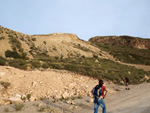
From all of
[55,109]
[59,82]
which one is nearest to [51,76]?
[59,82]

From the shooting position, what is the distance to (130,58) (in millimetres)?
49281

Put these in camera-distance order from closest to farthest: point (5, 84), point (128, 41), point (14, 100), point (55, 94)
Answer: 1. point (14, 100)
2. point (5, 84)
3. point (55, 94)
4. point (128, 41)

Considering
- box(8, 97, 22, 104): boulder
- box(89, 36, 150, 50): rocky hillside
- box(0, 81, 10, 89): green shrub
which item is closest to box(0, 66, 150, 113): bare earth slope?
box(0, 81, 10, 89): green shrub

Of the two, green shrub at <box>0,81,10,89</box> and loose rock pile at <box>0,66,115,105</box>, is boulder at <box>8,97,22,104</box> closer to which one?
loose rock pile at <box>0,66,115,105</box>

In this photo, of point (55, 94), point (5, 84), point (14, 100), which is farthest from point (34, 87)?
point (14, 100)

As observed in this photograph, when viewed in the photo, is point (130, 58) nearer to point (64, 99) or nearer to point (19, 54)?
point (19, 54)

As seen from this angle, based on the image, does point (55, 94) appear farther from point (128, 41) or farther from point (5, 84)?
point (128, 41)

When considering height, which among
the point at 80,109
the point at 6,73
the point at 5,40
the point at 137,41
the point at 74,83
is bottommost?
the point at 80,109

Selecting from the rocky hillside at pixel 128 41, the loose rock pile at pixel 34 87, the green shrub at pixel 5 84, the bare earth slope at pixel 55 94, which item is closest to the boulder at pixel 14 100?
the loose rock pile at pixel 34 87

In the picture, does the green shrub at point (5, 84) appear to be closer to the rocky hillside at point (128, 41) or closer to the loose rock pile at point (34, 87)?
the loose rock pile at point (34, 87)

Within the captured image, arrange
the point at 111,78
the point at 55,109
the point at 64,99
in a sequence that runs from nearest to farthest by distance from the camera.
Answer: the point at 55,109 → the point at 64,99 → the point at 111,78

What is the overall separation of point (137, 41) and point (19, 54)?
267 ft

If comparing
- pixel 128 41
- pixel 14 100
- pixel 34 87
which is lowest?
pixel 14 100

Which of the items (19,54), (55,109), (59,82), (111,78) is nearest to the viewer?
(55,109)
